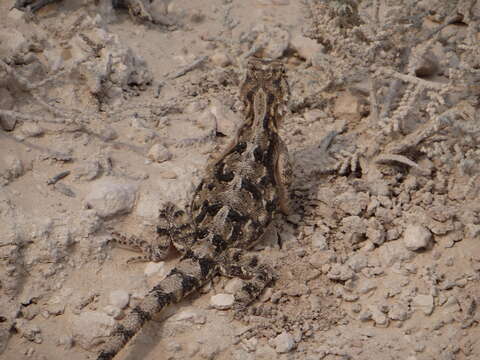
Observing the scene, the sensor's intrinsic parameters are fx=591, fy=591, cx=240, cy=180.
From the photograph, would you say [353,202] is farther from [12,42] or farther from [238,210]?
[12,42]

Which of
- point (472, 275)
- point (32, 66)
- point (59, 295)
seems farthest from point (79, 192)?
point (472, 275)

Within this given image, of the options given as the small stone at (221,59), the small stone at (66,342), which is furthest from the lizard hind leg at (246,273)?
the small stone at (221,59)

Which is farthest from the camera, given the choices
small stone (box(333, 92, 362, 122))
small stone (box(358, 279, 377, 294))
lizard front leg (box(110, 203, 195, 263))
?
small stone (box(333, 92, 362, 122))

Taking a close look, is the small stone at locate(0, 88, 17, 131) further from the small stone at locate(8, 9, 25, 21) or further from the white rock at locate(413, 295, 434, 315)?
the white rock at locate(413, 295, 434, 315)

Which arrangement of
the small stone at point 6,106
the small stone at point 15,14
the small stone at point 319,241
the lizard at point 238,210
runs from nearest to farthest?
1. the lizard at point 238,210
2. the small stone at point 319,241
3. the small stone at point 6,106
4. the small stone at point 15,14

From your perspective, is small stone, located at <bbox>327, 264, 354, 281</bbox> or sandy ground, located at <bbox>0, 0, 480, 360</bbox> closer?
sandy ground, located at <bbox>0, 0, 480, 360</bbox>

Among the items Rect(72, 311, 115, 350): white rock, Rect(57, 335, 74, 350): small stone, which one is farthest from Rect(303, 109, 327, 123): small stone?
Rect(57, 335, 74, 350): small stone

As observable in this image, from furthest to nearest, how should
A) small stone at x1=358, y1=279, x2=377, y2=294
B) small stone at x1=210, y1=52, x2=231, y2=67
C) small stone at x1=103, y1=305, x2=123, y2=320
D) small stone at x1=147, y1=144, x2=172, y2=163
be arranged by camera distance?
small stone at x1=210, y1=52, x2=231, y2=67 → small stone at x1=147, y1=144, x2=172, y2=163 → small stone at x1=358, y1=279, x2=377, y2=294 → small stone at x1=103, y1=305, x2=123, y2=320

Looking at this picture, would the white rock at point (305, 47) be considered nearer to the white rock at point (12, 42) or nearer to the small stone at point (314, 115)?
the small stone at point (314, 115)
